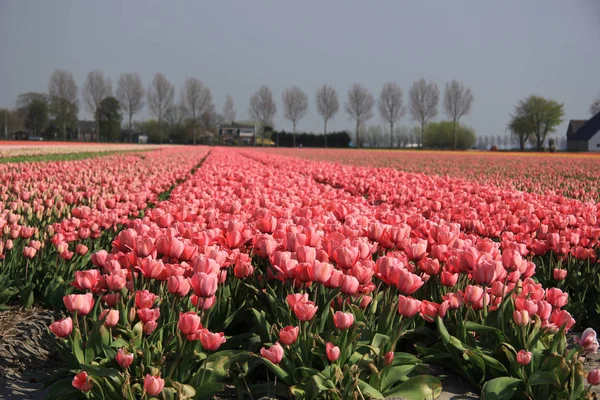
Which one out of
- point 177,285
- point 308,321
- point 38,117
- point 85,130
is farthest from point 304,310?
point 85,130

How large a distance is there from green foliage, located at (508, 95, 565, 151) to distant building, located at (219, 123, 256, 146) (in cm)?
4440

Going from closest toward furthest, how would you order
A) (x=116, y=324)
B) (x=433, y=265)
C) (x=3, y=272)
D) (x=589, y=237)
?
(x=116, y=324), (x=433, y=265), (x=3, y=272), (x=589, y=237)

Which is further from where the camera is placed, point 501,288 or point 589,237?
point 589,237

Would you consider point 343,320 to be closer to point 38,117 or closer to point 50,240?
point 50,240

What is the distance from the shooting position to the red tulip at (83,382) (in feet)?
6.22

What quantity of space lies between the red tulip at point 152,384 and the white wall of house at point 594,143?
2822 inches

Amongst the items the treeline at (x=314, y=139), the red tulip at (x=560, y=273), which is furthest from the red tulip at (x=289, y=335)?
the treeline at (x=314, y=139)

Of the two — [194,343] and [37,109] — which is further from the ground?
[37,109]

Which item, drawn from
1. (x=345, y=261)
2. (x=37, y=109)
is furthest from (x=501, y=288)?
(x=37, y=109)

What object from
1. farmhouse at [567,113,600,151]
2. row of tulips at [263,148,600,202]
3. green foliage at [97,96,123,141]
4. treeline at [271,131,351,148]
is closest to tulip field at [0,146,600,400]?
row of tulips at [263,148,600,202]

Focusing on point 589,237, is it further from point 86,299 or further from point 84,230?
point 84,230

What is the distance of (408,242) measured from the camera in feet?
9.43

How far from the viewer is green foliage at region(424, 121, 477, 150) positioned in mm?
81750

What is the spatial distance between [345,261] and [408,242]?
625 millimetres
